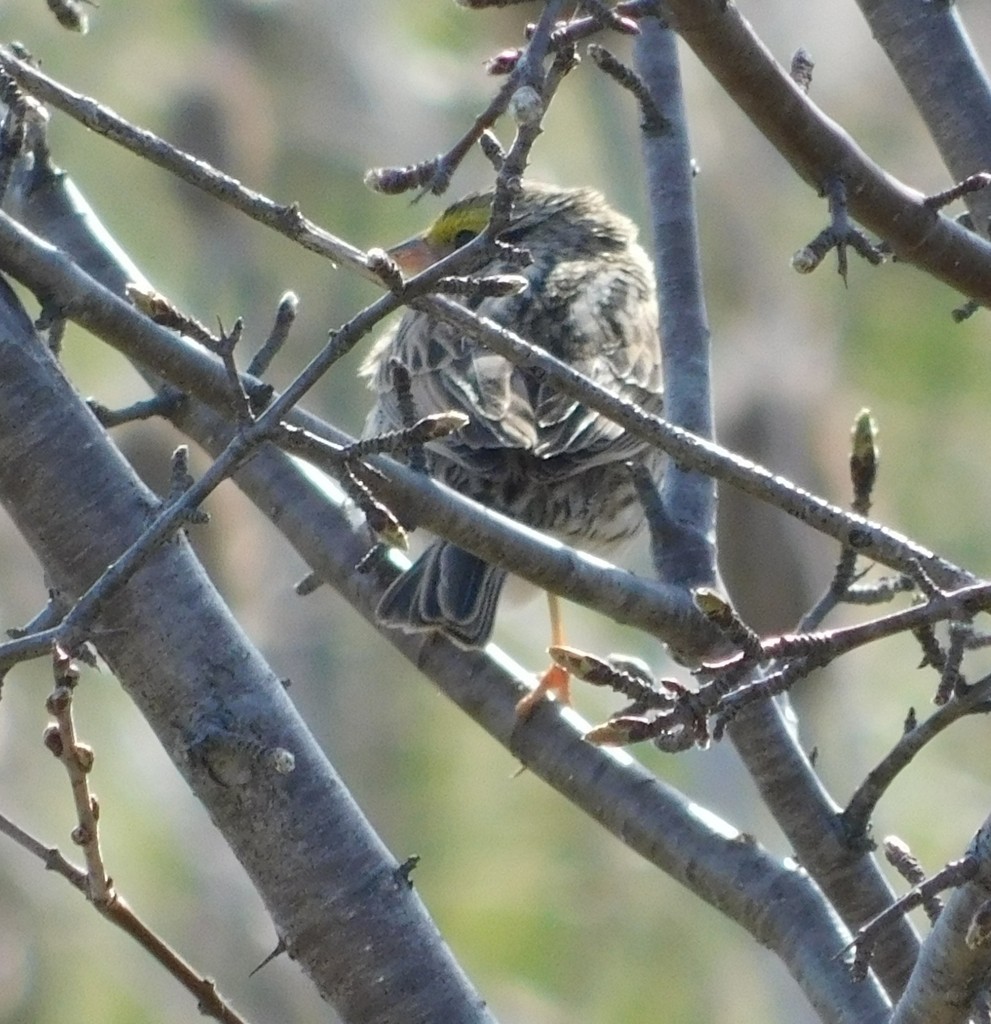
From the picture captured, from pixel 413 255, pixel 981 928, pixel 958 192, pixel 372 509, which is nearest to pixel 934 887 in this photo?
pixel 981 928

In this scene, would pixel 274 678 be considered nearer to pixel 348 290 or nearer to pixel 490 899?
pixel 348 290

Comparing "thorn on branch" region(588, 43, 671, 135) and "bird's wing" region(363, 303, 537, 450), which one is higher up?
"bird's wing" region(363, 303, 537, 450)

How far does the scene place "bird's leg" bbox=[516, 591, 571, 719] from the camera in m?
3.22

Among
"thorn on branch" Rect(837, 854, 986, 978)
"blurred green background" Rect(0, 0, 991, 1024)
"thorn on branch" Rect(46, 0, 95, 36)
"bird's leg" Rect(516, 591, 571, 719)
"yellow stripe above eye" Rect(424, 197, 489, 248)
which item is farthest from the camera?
"blurred green background" Rect(0, 0, 991, 1024)

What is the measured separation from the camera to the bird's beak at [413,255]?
5.16 m

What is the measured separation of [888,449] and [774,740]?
1170cm

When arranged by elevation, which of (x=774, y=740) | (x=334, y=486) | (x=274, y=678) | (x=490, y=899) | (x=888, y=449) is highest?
(x=888, y=449)

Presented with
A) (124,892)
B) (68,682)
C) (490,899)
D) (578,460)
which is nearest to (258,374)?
(68,682)

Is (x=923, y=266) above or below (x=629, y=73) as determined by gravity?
below

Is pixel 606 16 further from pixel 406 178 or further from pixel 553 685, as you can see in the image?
pixel 553 685

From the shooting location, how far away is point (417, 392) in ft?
14.5

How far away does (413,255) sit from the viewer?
5176mm

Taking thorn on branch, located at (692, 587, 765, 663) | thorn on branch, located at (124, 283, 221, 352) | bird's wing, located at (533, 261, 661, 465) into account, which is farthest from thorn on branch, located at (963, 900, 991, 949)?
bird's wing, located at (533, 261, 661, 465)

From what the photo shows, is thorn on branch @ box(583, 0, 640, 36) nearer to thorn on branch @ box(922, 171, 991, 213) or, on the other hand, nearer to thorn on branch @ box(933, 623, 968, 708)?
thorn on branch @ box(922, 171, 991, 213)
